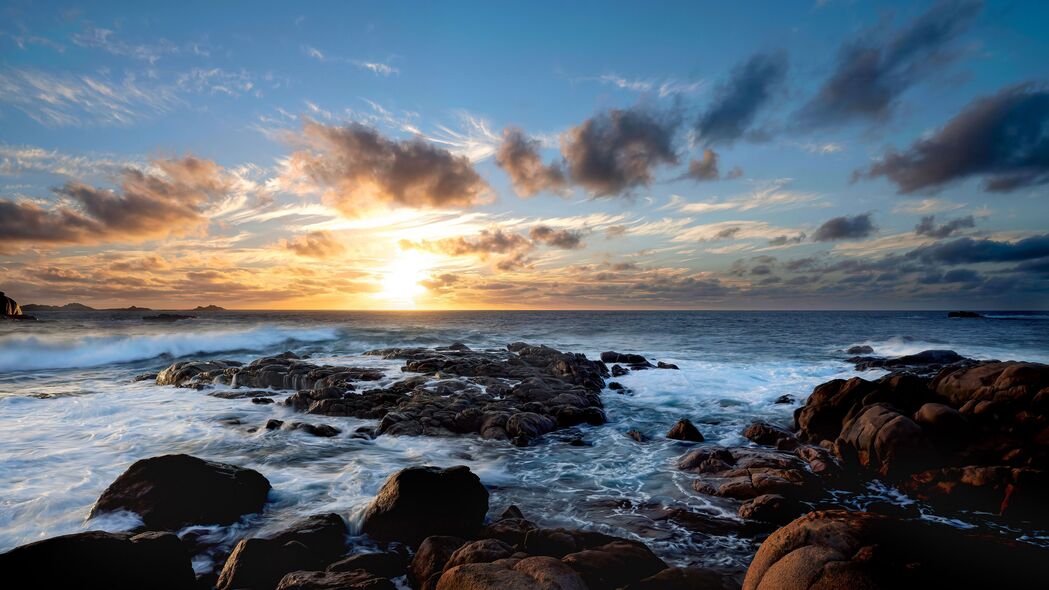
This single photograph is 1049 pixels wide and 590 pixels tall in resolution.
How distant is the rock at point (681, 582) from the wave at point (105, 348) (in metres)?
44.2

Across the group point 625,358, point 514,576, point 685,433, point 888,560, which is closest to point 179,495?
point 514,576

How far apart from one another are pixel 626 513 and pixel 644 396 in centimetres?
1360

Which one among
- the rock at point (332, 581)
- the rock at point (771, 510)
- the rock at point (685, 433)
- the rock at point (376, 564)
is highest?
the rock at point (332, 581)

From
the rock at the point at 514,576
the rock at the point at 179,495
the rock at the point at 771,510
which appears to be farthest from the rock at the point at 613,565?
the rock at the point at 179,495

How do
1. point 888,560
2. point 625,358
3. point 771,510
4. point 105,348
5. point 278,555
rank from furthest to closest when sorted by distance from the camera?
point 105,348, point 625,358, point 771,510, point 278,555, point 888,560

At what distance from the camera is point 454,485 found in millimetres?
8375

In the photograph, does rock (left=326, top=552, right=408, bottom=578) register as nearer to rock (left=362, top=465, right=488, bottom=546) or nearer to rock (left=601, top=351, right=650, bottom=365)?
rock (left=362, top=465, right=488, bottom=546)

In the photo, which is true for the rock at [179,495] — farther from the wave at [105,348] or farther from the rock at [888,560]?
the wave at [105,348]

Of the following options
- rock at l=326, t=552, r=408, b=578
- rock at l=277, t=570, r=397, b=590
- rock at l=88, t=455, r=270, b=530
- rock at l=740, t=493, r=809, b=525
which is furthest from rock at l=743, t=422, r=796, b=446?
rock at l=88, t=455, r=270, b=530

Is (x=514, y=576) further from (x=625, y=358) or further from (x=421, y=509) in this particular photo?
(x=625, y=358)

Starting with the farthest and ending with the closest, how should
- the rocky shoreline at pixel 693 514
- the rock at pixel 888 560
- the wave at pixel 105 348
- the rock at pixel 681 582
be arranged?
1. the wave at pixel 105 348
2. the rock at pixel 681 582
3. the rocky shoreline at pixel 693 514
4. the rock at pixel 888 560

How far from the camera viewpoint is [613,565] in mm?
6242

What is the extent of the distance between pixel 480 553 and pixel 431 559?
3.29 ft

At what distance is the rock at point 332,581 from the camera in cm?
562
